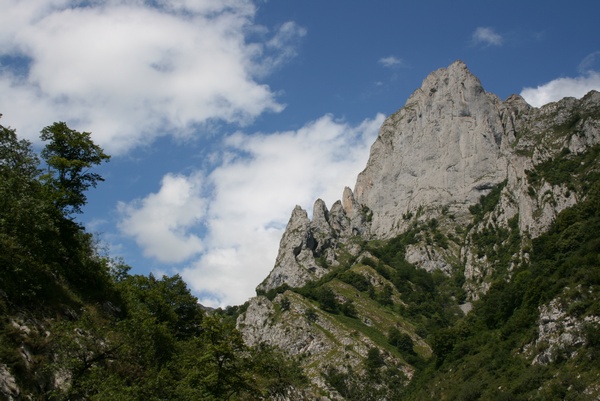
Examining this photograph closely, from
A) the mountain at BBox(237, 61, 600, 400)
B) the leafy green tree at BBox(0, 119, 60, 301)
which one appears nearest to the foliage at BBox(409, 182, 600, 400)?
the mountain at BBox(237, 61, 600, 400)

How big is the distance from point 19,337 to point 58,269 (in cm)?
1223

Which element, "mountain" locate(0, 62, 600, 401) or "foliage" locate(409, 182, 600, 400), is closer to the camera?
"mountain" locate(0, 62, 600, 401)

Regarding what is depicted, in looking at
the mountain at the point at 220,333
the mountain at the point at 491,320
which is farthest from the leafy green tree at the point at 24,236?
the mountain at the point at 491,320

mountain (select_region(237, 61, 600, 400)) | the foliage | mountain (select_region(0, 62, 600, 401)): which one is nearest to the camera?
mountain (select_region(0, 62, 600, 401))

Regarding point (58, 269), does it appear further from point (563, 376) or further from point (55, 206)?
point (563, 376)

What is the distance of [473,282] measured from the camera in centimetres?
19838

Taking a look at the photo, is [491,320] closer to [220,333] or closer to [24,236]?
[220,333]

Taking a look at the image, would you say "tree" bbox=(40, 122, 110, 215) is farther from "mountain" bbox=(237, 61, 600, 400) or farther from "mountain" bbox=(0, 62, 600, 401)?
"mountain" bbox=(237, 61, 600, 400)

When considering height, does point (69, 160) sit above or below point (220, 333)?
above

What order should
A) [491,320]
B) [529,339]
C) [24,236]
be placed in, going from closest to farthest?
[24,236], [529,339], [491,320]

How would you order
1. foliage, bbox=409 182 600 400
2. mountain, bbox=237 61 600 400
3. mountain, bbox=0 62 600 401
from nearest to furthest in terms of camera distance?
mountain, bbox=0 62 600 401, foliage, bbox=409 182 600 400, mountain, bbox=237 61 600 400

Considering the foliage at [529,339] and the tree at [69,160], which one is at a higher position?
the tree at [69,160]

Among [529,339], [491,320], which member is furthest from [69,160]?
[491,320]

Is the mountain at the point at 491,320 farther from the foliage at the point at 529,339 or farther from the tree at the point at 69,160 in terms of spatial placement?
the tree at the point at 69,160
